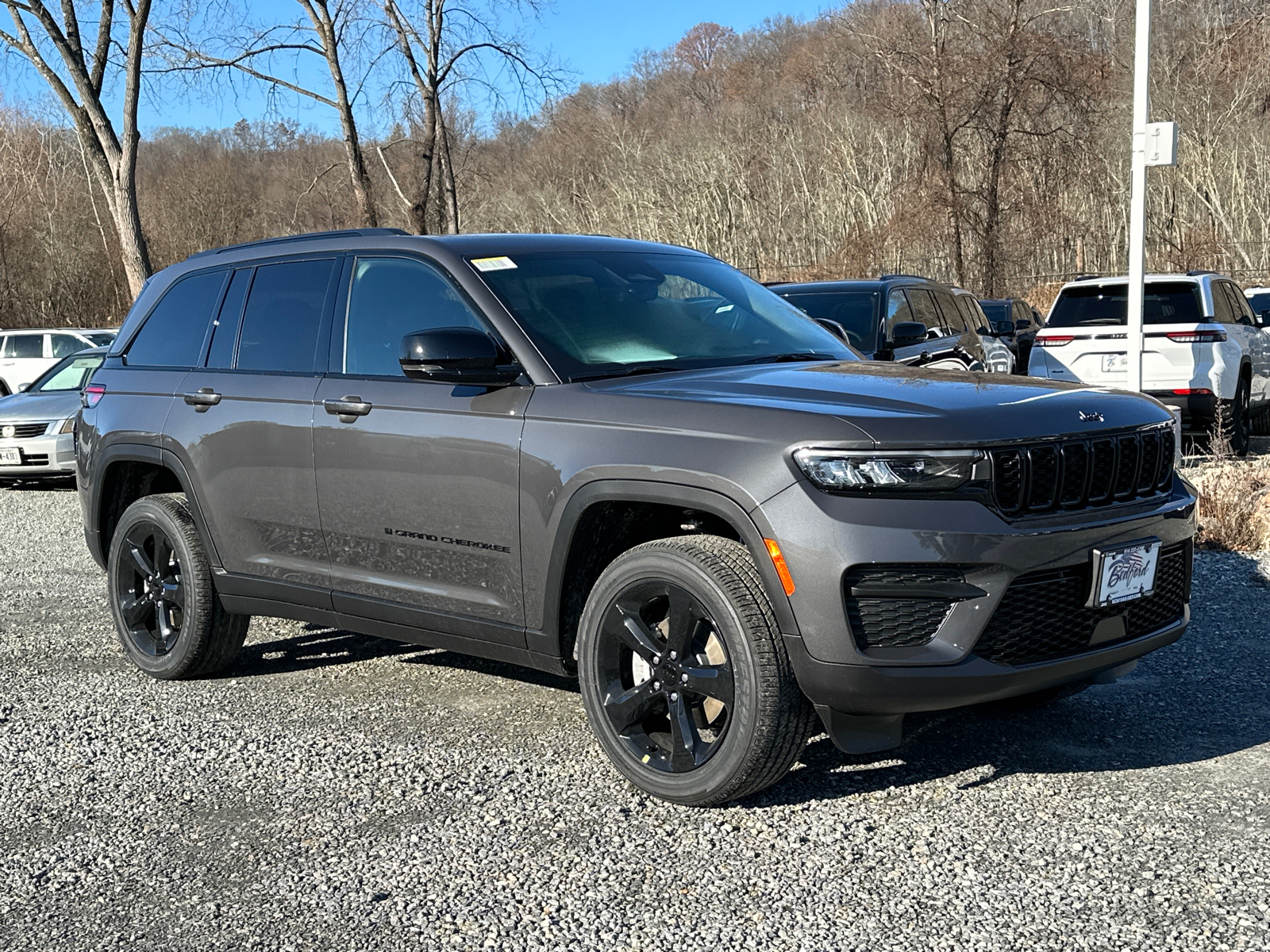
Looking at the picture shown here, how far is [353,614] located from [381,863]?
4.73 feet

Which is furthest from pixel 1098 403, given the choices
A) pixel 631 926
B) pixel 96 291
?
pixel 96 291

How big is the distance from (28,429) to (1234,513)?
1209 centimetres

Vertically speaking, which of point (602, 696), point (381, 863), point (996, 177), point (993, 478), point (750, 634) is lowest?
point (381, 863)

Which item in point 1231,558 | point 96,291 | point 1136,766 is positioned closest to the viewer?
point 1136,766

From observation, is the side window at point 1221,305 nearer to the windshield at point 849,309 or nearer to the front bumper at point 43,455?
the windshield at point 849,309

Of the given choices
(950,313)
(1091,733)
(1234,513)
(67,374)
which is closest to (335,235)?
(1091,733)

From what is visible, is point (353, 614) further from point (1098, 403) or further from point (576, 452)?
point (1098, 403)

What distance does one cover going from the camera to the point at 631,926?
3268 millimetres

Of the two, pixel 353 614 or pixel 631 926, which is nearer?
pixel 631 926

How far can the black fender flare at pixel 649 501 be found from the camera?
12.1 feet

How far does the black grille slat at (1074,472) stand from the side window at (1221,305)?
10653 millimetres

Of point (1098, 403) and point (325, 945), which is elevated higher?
point (1098, 403)

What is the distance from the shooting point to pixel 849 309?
37.2ft

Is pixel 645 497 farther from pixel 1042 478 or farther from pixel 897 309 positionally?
pixel 897 309
